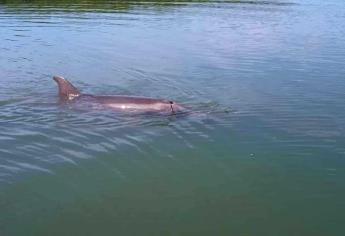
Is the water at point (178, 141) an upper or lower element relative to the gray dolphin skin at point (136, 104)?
lower

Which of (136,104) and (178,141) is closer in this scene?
(178,141)

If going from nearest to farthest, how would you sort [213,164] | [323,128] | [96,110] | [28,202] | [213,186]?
[28,202]
[213,186]
[213,164]
[323,128]
[96,110]

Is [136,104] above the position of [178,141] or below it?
above

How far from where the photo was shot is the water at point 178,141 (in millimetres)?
9445

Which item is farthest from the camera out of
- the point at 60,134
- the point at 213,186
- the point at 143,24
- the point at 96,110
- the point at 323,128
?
the point at 143,24

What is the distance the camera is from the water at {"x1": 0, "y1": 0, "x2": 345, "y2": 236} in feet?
31.0

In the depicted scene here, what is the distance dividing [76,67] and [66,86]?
624cm

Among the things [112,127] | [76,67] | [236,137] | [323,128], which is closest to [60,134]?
[112,127]

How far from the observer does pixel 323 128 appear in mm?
14516

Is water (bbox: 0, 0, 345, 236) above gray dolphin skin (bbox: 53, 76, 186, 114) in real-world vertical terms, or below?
below

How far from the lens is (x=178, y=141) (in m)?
13.3

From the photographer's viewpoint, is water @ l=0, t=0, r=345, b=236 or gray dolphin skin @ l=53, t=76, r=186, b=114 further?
gray dolphin skin @ l=53, t=76, r=186, b=114

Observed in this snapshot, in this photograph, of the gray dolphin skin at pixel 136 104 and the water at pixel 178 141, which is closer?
the water at pixel 178 141

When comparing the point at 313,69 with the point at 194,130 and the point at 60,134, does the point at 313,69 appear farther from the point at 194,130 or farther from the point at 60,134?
the point at 60,134
